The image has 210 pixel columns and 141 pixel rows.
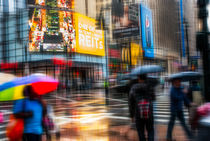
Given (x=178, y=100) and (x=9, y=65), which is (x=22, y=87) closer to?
(x=9, y=65)

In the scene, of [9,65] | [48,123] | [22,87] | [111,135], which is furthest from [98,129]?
[22,87]

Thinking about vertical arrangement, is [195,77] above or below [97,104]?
above

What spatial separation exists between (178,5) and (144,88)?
5.21 feet

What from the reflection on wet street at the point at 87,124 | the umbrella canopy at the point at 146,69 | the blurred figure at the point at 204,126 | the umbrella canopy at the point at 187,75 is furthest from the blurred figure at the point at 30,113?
the umbrella canopy at the point at 187,75

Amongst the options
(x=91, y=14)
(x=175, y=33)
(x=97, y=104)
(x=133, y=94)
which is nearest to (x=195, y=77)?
(x=175, y=33)

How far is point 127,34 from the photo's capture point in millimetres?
4020

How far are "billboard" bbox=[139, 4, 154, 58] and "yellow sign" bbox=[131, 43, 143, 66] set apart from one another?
0.27 feet

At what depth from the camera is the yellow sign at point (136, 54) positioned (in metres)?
3.79

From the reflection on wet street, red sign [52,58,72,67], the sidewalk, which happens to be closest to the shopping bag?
red sign [52,58,72,67]

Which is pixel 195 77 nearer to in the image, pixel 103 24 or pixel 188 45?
pixel 188 45

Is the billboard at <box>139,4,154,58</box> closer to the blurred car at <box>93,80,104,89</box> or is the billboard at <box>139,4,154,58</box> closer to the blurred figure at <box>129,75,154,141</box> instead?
the blurred figure at <box>129,75,154,141</box>

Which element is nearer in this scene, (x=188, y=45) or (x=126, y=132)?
(x=188, y=45)

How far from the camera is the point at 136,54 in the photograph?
12.5ft

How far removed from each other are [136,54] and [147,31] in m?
0.46
